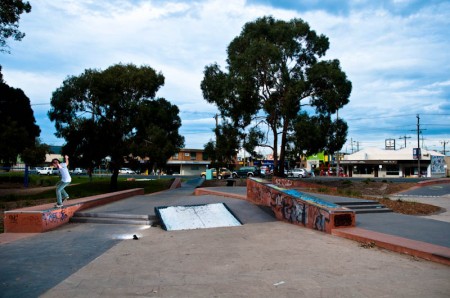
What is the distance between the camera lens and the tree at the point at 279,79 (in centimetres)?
2566

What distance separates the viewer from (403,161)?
202ft

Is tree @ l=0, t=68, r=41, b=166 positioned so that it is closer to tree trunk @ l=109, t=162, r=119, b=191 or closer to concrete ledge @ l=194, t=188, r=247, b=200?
tree trunk @ l=109, t=162, r=119, b=191

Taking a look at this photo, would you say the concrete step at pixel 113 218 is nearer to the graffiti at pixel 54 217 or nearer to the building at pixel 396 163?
the graffiti at pixel 54 217

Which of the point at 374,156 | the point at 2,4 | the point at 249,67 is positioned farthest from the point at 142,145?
the point at 374,156

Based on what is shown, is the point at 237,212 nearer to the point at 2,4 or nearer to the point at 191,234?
the point at 191,234

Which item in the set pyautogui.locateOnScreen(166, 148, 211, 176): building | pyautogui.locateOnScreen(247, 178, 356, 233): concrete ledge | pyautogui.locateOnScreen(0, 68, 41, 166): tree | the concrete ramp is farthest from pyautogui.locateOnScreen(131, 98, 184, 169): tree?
pyautogui.locateOnScreen(166, 148, 211, 176): building

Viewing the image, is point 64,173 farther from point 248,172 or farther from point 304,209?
point 248,172

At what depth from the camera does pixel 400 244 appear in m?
7.67

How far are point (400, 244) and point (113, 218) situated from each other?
7722 mm

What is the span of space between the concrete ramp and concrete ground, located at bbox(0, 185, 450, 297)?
88cm

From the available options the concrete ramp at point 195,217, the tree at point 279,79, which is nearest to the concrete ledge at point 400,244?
the concrete ramp at point 195,217

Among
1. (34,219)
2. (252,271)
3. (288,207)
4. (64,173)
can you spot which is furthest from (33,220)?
(288,207)

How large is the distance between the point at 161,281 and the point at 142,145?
19587mm

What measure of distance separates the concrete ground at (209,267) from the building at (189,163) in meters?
73.2
